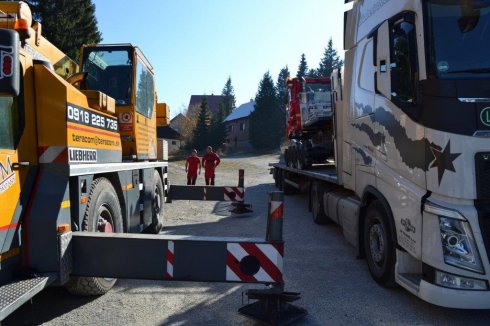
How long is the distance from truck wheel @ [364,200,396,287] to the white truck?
0.6 inches

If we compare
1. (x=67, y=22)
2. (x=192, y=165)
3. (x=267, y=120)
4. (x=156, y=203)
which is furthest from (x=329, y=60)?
(x=156, y=203)

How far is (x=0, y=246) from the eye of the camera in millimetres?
3104

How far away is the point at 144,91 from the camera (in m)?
7.19

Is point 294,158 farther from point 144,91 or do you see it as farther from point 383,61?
point 383,61

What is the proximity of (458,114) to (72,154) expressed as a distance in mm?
3564

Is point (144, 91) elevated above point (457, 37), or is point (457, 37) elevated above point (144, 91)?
point (144, 91)

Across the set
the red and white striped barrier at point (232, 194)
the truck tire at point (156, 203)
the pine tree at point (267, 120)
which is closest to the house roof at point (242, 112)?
the pine tree at point (267, 120)

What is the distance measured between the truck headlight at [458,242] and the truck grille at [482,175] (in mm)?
287

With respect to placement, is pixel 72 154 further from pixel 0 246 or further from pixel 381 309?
pixel 381 309

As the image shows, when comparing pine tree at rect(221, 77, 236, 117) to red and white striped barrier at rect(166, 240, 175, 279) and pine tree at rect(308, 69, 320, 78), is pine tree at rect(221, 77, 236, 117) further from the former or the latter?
red and white striped barrier at rect(166, 240, 175, 279)

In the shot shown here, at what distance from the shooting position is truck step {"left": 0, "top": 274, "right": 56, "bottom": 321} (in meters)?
2.81

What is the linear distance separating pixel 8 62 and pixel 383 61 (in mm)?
3706

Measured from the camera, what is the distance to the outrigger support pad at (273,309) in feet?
12.1

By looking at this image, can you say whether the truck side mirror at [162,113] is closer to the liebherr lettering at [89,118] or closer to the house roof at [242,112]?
the liebherr lettering at [89,118]
